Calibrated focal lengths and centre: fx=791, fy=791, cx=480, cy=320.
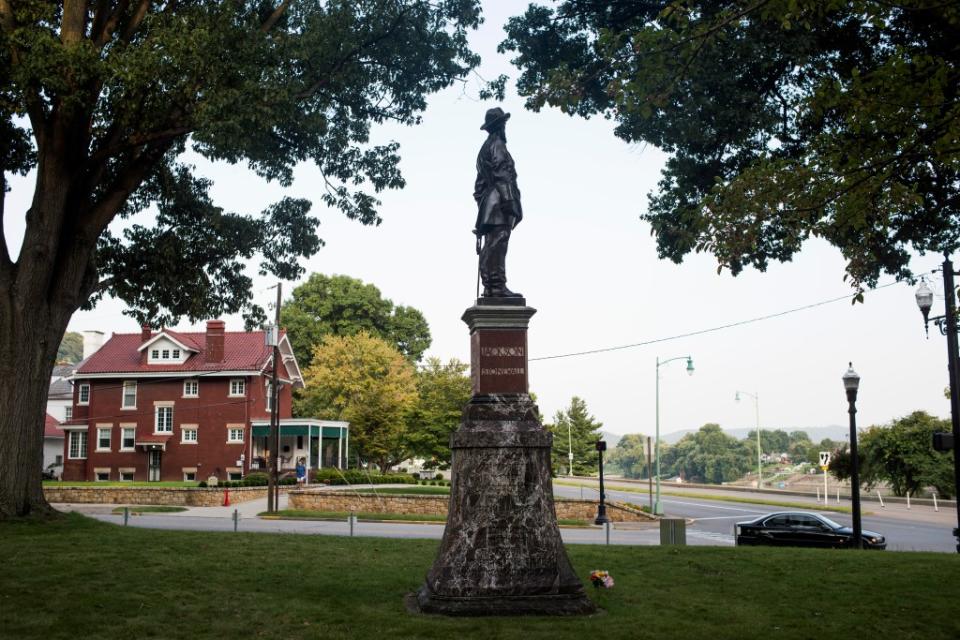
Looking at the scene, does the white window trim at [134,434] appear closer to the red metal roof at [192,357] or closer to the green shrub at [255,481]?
the red metal roof at [192,357]

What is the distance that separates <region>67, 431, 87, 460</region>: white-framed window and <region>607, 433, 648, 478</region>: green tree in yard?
392 ft

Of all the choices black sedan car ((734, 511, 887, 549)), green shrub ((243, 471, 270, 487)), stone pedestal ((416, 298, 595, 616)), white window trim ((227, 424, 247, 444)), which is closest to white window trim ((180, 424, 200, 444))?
white window trim ((227, 424, 247, 444))

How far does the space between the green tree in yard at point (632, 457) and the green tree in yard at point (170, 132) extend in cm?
14157

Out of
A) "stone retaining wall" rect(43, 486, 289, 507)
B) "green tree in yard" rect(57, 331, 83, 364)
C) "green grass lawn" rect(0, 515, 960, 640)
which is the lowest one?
"stone retaining wall" rect(43, 486, 289, 507)

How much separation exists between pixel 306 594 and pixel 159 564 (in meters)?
2.99

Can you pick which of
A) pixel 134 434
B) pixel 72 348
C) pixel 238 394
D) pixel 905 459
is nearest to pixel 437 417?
pixel 238 394

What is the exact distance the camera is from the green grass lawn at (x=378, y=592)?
8219mm

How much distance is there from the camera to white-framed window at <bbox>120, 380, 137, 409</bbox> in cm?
5025

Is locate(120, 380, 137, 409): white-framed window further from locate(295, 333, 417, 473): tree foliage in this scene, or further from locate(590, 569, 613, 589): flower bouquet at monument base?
locate(590, 569, 613, 589): flower bouquet at monument base

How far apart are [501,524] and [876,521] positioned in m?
28.8

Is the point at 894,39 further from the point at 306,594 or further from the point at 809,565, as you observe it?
the point at 306,594

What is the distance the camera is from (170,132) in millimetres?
16359

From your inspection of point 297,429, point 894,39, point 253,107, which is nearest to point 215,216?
point 253,107

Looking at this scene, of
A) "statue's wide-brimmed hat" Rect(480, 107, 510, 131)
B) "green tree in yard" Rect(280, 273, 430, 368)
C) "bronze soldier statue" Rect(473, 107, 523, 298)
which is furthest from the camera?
"green tree in yard" Rect(280, 273, 430, 368)
